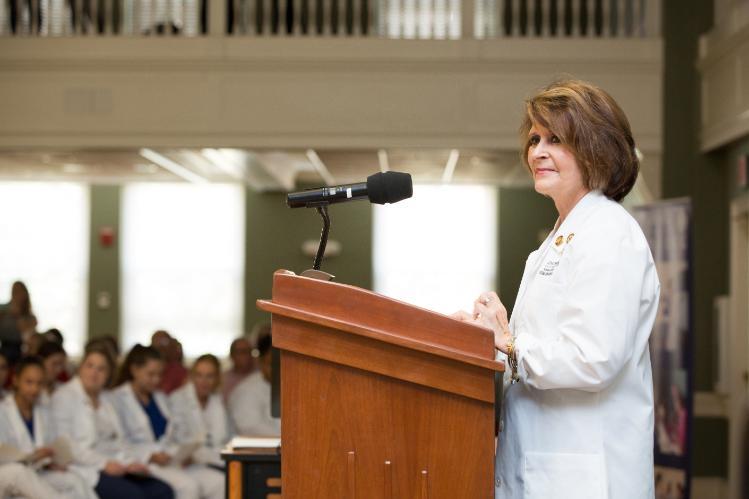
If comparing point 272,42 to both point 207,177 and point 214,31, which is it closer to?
point 214,31

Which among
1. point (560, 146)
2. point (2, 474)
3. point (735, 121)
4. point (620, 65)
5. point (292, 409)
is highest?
point (620, 65)

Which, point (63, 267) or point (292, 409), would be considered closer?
point (292, 409)

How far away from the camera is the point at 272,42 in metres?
7.80

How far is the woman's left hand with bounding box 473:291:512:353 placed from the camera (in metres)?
1.86

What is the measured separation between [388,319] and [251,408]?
6005 mm

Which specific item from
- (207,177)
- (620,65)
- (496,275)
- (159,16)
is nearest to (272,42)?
(159,16)

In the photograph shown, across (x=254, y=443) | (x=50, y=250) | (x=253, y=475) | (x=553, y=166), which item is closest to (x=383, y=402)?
(x=553, y=166)

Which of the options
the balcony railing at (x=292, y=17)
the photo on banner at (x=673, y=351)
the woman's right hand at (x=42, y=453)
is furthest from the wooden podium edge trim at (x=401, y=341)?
the balcony railing at (x=292, y=17)

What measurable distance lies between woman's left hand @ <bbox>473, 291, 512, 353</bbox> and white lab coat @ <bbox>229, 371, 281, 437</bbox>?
18.6 feet

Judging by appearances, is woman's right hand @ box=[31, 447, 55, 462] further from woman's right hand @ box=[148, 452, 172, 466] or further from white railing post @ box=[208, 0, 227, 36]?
white railing post @ box=[208, 0, 227, 36]

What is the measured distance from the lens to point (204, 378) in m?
7.35

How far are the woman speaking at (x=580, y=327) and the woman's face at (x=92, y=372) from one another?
4.79m

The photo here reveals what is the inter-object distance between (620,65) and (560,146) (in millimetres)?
6073

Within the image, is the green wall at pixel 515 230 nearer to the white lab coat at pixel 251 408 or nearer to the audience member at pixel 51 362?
the white lab coat at pixel 251 408
